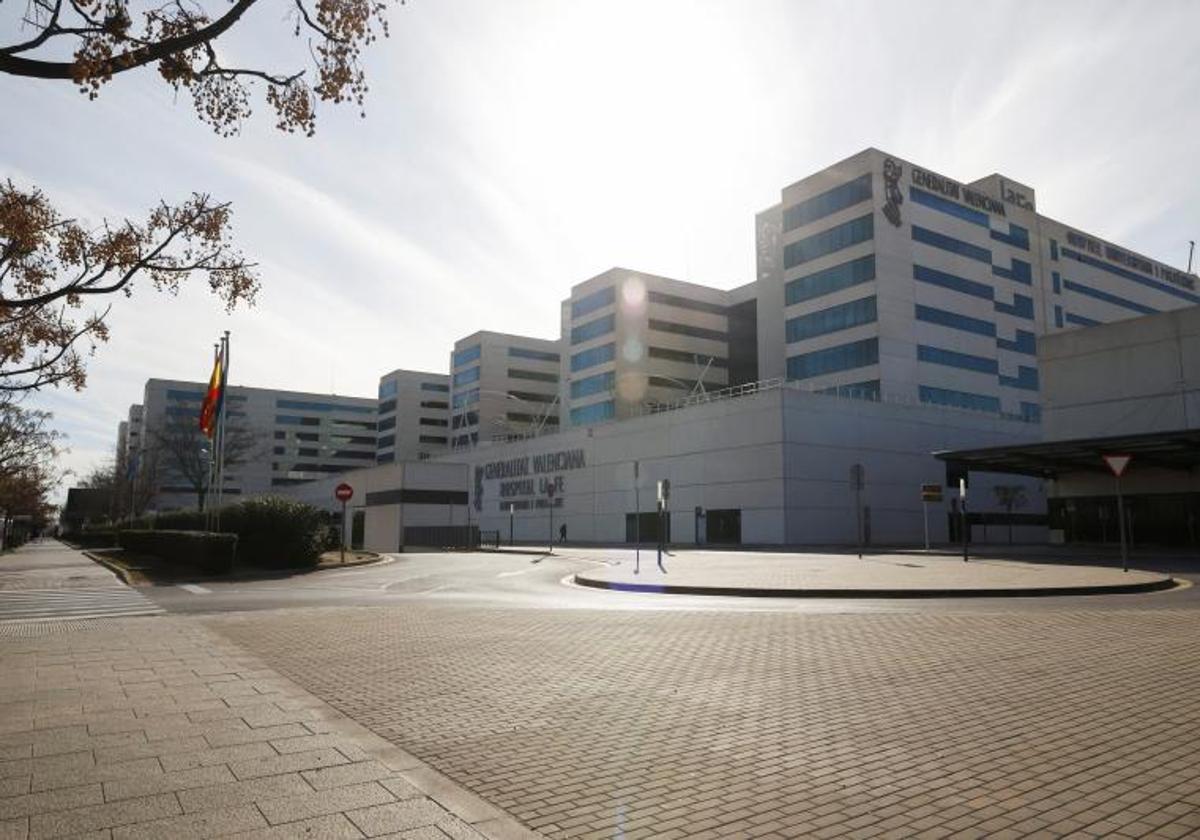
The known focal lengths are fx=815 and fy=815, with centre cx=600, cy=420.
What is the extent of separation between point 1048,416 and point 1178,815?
41659 mm

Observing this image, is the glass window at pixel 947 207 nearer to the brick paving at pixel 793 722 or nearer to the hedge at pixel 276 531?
the hedge at pixel 276 531

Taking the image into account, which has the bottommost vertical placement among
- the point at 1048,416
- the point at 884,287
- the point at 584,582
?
the point at 584,582

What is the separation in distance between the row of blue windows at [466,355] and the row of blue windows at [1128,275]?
67.6 metres

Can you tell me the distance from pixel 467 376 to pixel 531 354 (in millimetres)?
9072

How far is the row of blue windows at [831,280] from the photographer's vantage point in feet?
197

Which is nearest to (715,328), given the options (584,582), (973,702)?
(584,582)

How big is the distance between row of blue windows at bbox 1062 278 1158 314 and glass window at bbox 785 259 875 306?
92.1 ft

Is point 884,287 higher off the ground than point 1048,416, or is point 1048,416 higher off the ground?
point 884,287

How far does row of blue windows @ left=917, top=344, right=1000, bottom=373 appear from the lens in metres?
61.5

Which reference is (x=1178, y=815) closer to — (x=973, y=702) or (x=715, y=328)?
(x=973, y=702)

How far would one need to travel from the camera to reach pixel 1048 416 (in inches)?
1606

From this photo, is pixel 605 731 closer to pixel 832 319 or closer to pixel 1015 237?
pixel 832 319

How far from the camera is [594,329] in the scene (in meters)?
81.9

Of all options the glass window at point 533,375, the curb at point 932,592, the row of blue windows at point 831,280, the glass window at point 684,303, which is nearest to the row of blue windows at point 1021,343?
the row of blue windows at point 831,280
